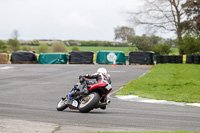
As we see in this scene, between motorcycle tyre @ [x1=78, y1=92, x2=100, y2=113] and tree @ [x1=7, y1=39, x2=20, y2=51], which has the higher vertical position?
tree @ [x1=7, y1=39, x2=20, y2=51]

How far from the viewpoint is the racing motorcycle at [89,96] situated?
9.80 metres

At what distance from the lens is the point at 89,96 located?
9891mm

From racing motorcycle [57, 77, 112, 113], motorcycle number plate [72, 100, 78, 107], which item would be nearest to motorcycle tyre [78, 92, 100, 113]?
racing motorcycle [57, 77, 112, 113]

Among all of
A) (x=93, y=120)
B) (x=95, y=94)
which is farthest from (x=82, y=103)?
(x=93, y=120)

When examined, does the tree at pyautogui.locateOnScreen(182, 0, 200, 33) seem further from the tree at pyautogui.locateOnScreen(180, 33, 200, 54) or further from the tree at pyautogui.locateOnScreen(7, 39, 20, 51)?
the tree at pyautogui.locateOnScreen(7, 39, 20, 51)

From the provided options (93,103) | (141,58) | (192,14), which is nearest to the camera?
(93,103)

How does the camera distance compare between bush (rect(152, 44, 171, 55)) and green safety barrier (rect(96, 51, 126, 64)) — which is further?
bush (rect(152, 44, 171, 55))

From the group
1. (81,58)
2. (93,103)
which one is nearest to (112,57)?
(81,58)

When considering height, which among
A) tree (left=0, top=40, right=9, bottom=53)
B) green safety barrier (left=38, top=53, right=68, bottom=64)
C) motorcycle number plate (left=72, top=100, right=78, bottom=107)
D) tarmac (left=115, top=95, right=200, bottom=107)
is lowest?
tarmac (left=115, top=95, right=200, bottom=107)

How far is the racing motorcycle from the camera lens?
9.80 meters

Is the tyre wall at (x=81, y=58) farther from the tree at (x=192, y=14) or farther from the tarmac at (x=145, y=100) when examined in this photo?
the tarmac at (x=145, y=100)

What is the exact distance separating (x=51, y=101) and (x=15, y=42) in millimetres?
91038

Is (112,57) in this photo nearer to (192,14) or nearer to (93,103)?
(192,14)

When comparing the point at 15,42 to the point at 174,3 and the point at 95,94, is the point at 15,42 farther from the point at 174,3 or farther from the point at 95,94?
the point at 95,94
